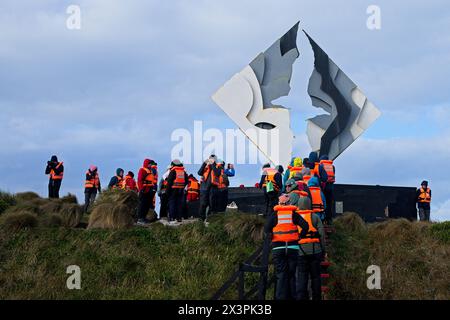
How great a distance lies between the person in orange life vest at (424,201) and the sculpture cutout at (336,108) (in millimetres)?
4072

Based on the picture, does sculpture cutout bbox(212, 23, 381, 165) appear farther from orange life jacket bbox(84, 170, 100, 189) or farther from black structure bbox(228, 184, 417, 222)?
orange life jacket bbox(84, 170, 100, 189)

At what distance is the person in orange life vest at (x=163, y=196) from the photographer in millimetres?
18344

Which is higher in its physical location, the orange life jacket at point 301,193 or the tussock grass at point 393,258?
the orange life jacket at point 301,193

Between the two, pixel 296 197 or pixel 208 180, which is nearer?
pixel 296 197

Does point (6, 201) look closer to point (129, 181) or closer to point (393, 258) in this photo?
point (129, 181)

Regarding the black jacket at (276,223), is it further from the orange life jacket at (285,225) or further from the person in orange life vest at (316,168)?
the person in orange life vest at (316,168)

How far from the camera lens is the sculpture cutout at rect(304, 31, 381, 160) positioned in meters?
26.9

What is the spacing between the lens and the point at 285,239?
11148 millimetres

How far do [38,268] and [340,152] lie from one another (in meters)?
14.1

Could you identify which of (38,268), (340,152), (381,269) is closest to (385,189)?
(340,152)

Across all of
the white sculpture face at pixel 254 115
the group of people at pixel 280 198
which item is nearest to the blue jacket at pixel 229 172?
the group of people at pixel 280 198

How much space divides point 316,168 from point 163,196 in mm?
4583

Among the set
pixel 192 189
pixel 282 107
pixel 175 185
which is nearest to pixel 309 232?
pixel 175 185
